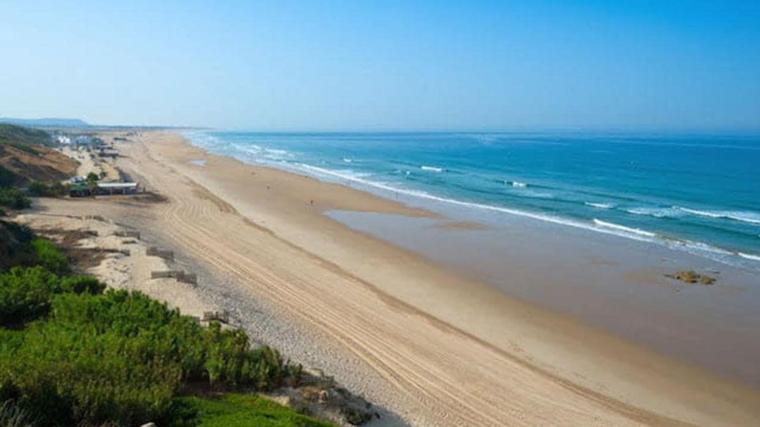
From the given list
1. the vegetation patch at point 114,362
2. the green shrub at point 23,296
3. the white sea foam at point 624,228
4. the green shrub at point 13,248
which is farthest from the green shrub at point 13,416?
the white sea foam at point 624,228

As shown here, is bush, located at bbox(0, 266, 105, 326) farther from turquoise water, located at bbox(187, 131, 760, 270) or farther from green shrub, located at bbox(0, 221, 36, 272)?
turquoise water, located at bbox(187, 131, 760, 270)

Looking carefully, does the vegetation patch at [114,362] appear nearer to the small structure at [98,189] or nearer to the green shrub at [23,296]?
the green shrub at [23,296]

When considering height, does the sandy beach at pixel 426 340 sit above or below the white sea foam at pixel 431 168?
above

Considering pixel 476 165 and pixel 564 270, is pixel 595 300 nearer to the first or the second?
pixel 564 270

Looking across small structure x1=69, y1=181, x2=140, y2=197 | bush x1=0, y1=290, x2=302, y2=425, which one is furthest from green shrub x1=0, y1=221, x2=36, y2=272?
small structure x1=69, y1=181, x2=140, y2=197

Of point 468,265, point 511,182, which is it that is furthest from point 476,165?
point 468,265

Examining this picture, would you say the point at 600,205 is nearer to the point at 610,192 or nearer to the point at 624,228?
the point at 610,192

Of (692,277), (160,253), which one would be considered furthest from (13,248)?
(692,277)
